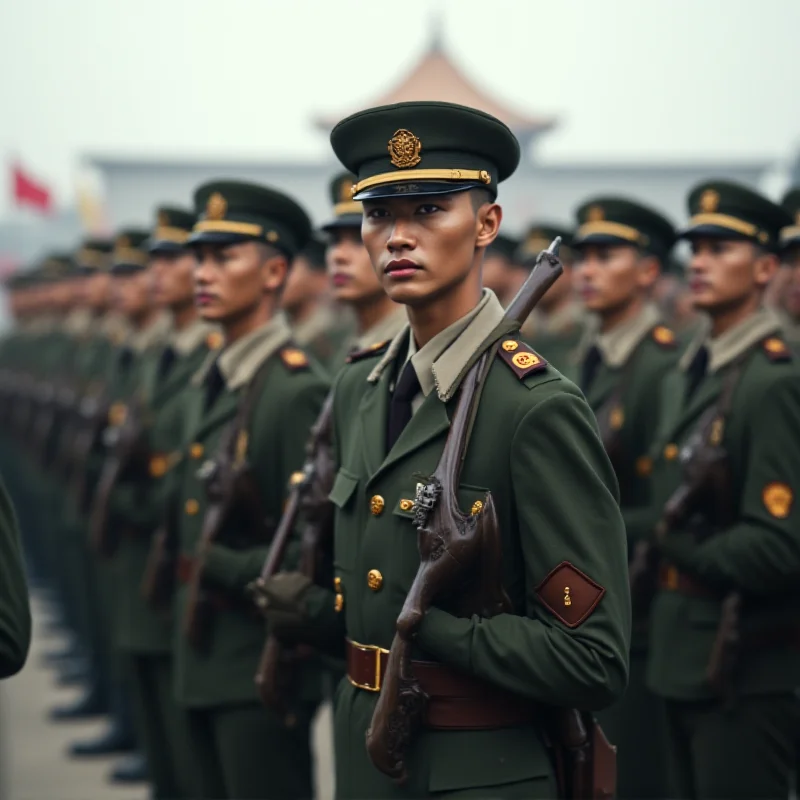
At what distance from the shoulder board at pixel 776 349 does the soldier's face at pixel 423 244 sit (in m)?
1.90

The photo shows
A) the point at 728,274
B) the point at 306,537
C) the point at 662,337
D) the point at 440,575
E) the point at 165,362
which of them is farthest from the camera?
the point at 165,362

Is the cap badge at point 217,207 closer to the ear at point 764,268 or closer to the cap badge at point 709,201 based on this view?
the cap badge at point 709,201

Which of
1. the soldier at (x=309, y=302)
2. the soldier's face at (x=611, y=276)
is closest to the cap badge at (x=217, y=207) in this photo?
the soldier's face at (x=611, y=276)

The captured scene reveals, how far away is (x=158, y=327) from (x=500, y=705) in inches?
205

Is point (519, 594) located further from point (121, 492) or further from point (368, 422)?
point (121, 492)

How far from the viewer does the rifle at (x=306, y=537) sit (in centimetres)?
360

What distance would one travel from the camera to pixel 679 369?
17.1ft

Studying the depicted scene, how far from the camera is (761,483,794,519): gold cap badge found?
14.1ft

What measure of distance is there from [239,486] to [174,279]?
2.12 meters

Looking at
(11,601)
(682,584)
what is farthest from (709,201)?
(11,601)

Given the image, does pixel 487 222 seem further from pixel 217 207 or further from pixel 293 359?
pixel 217 207

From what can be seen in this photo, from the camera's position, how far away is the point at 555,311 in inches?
335

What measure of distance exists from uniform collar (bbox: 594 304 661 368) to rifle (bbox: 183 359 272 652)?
1.74 metres

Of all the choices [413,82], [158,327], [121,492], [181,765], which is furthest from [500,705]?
[413,82]
